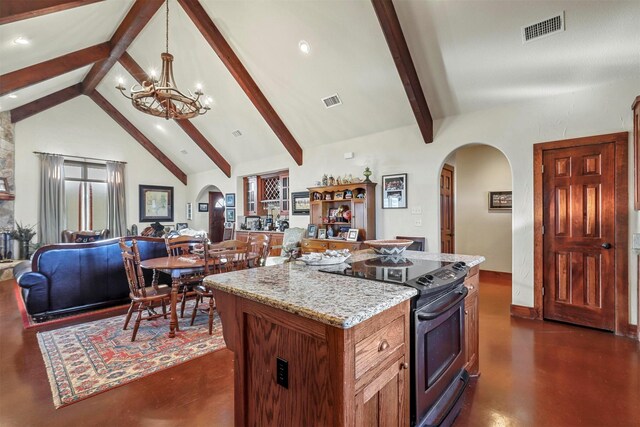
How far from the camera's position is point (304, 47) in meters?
4.12

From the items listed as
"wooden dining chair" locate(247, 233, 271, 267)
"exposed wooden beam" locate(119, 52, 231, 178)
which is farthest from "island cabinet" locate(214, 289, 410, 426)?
"exposed wooden beam" locate(119, 52, 231, 178)

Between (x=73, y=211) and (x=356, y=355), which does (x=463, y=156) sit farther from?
(x=73, y=211)

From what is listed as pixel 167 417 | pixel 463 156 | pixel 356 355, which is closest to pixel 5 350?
pixel 167 417

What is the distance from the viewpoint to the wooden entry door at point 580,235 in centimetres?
316

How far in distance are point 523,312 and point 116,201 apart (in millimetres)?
9689

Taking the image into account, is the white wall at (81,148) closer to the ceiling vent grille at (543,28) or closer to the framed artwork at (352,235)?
the framed artwork at (352,235)

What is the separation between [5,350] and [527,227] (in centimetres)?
576

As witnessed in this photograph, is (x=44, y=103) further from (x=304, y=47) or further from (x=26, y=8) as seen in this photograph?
(x=304, y=47)

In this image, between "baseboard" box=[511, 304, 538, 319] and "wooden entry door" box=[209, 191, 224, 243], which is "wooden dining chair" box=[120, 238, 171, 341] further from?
"wooden entry door" box=[209, 191, 224, 243]

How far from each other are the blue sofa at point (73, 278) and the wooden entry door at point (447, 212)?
4.79 metres

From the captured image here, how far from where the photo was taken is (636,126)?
2887mm

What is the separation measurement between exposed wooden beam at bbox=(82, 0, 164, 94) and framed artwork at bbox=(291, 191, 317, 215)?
3.98 metres

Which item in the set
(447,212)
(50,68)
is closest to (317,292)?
(447,212)

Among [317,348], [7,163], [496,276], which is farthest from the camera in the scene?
[7,163]
